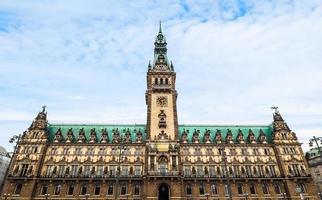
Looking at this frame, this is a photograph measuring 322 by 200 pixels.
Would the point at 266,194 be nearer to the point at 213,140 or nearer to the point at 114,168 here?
the point at 213,140

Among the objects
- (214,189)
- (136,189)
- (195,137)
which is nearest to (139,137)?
(136,189)

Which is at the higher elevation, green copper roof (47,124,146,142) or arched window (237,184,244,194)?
green copper roof (47,124,146,142)

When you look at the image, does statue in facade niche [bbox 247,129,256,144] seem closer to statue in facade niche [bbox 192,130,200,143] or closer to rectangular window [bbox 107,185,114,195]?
statue in facade niche [bbox 192,130,200,143]

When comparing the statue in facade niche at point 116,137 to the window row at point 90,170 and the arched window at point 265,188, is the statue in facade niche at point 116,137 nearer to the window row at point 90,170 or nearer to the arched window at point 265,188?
the window row at point 90,170

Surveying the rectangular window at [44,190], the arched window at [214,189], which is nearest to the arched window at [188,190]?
the arched window at [214,189]

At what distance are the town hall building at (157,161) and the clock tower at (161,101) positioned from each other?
31 cm

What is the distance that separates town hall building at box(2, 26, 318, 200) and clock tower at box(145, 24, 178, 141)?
308mm

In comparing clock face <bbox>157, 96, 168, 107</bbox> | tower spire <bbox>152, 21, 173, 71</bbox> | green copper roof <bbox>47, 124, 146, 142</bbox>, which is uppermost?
tower spire <bbox>152, 21, 173, 71</bbox>

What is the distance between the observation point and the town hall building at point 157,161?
61.2 m

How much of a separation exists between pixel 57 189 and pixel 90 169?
31.0 feet

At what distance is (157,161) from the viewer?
6378 cm

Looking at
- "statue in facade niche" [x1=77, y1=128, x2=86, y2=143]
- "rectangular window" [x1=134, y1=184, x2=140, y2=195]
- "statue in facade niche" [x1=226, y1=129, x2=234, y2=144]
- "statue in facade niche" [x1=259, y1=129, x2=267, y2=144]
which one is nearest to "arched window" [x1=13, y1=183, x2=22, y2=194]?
"statue in facade niche" [x1=77, y1=128, x2=86, y2=143]

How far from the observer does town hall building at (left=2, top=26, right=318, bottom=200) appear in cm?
6116

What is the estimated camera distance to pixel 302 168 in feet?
217
